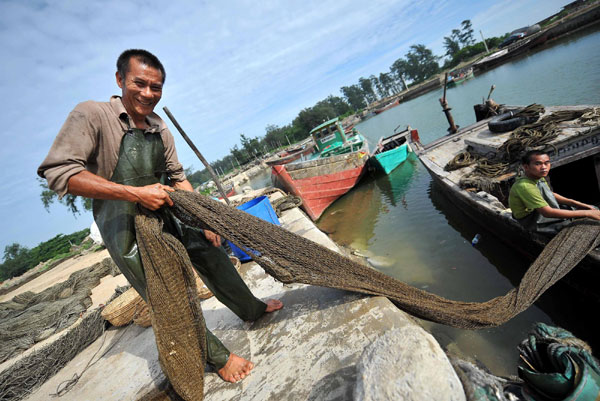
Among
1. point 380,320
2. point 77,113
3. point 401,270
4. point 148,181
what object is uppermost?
point 77,113

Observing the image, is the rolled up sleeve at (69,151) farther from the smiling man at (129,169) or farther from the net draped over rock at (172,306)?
the net draped over rock at (172,306)

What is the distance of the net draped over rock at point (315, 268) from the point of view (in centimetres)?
200

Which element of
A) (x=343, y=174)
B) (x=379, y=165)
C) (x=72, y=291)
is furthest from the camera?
(x=379, y=165)

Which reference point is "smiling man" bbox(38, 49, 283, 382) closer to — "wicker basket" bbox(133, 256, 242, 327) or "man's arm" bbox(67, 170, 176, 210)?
"man's arm" bbox(67, 170, 176, 210)

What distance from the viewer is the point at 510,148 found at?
548 cm

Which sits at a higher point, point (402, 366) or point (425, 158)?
point (402, 366)

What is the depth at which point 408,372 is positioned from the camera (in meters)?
1.11

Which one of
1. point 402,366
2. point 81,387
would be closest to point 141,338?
point 81,387

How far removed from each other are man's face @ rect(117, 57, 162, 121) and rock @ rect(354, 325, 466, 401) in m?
2.14

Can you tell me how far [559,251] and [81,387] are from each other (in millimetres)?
5412

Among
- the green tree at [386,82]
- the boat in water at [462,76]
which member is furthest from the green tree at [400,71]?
the boat in water at [462,76]

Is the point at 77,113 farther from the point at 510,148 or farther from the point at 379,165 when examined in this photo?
the point at 379,165

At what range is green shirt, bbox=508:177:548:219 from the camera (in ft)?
10.4

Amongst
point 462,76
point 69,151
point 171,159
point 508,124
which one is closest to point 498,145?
point 508,124
